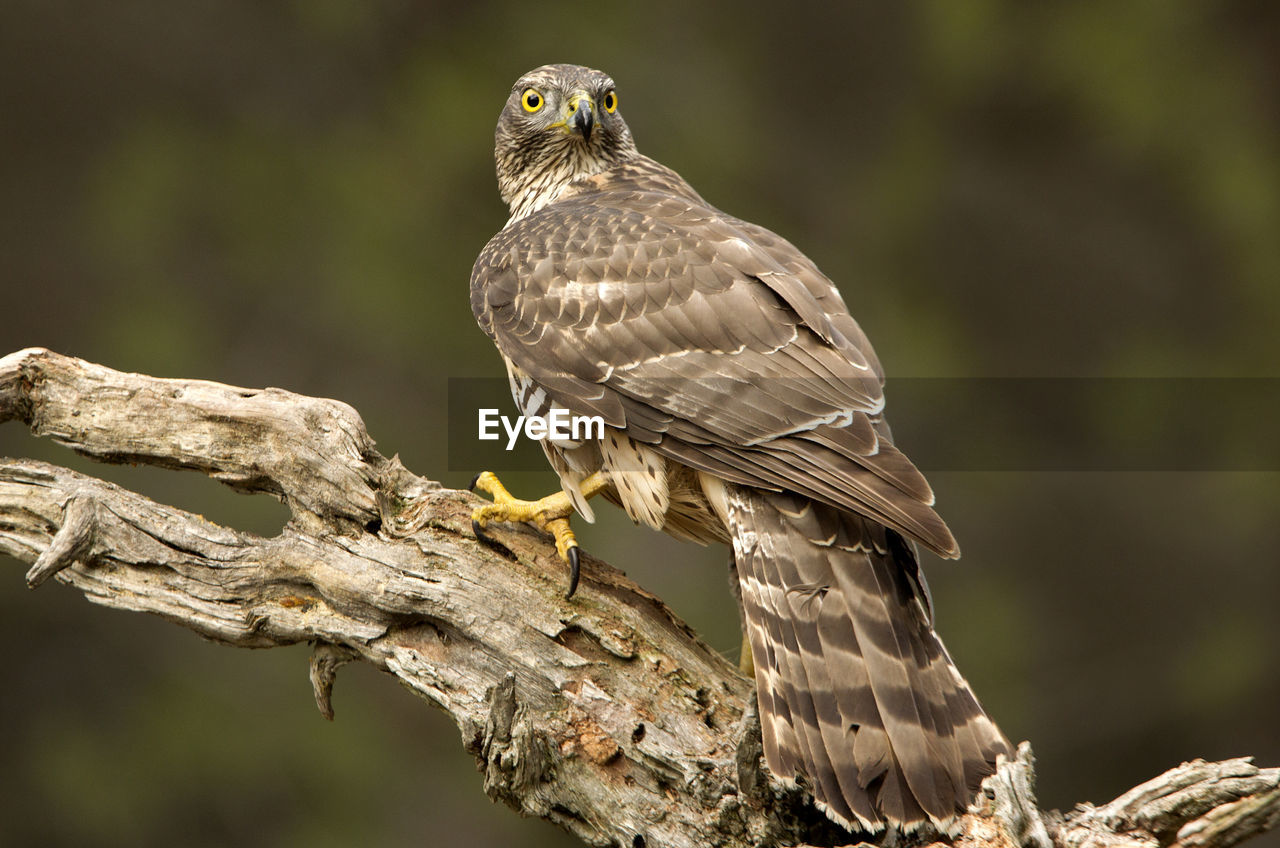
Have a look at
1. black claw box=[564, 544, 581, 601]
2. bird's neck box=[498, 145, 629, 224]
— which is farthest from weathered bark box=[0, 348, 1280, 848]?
bird's neck box=[498, 145, 629, 224]

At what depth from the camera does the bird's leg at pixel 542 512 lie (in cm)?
328

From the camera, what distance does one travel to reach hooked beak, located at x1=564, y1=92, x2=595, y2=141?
4020 mm

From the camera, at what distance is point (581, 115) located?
402 cm

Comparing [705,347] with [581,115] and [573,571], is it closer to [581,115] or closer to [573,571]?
[573,571]

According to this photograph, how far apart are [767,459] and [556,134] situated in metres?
1.89

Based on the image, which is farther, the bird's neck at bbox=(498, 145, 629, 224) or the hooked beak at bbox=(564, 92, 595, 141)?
the bird's neck at bbox=(498, 145, 629, 224)

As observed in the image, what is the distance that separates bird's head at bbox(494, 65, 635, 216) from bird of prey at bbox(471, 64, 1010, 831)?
41 centimetres

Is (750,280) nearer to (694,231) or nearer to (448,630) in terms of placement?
(694,231)

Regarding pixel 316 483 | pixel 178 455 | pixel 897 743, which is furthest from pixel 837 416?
pixel 178 455

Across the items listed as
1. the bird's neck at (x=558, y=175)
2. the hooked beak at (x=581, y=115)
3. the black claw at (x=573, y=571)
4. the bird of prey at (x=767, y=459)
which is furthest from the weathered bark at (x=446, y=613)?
the hooked beak at (x=581, y=115)

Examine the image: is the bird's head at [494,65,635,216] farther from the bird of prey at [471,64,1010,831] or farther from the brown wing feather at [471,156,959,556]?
the brown wing feather at [471,156,959,556]

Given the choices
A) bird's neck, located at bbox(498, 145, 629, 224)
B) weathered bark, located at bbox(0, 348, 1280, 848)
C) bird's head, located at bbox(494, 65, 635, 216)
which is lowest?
weathered bark, located at bbox(0, 348, 1280, 848)

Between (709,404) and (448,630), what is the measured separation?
0.96 m

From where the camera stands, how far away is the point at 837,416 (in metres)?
2.84
